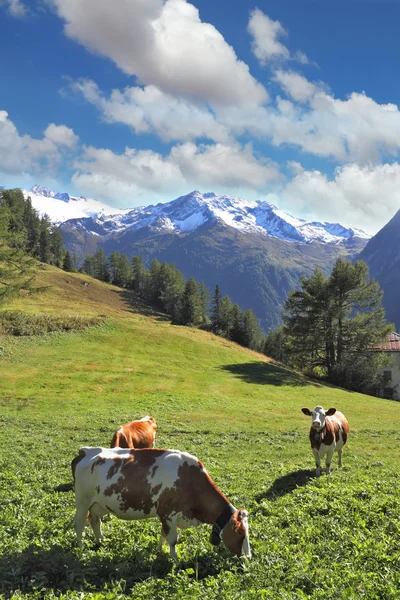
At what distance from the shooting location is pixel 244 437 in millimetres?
25484

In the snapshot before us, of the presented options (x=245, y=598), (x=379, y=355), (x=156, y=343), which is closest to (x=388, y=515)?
(x=245, y=598)

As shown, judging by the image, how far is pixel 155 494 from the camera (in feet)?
29.9

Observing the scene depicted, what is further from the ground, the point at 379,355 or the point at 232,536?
the point at 379,355

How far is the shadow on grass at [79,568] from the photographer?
7.63 m

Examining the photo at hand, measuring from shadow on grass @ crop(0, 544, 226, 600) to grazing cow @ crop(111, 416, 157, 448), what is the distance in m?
6.58

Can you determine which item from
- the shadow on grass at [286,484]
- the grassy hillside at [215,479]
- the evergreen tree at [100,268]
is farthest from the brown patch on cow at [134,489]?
the evergreen tree at [100,268]

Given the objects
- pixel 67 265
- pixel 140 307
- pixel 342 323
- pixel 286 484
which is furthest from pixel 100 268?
pixel 286 484

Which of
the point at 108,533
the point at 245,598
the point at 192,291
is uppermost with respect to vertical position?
the point at 192,291

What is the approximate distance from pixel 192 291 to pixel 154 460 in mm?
106064

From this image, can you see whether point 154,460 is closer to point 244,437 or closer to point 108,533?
point 108,533

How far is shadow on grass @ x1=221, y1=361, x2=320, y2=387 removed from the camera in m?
51.6

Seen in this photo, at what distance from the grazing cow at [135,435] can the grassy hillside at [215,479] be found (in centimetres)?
251

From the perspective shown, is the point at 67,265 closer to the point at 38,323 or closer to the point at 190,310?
the point at 190,310

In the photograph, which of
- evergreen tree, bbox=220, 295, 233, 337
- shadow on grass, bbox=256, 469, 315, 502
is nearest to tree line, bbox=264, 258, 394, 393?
shadow on grass, bbox=256, 469, 315, 502
